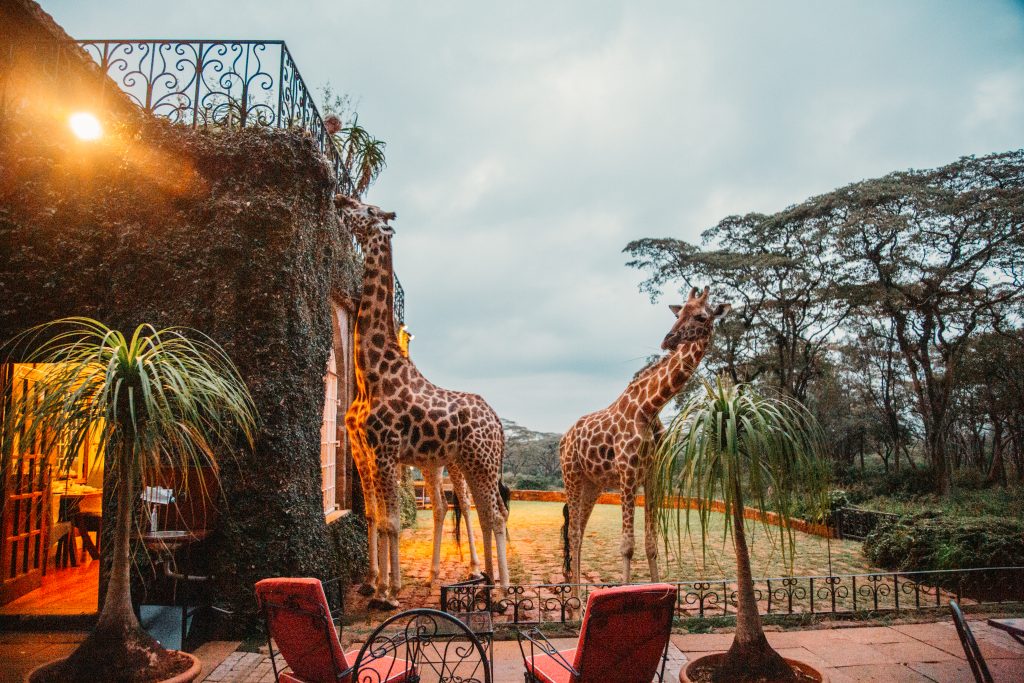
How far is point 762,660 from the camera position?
130 inches

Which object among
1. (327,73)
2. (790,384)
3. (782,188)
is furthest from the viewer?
(782,188)

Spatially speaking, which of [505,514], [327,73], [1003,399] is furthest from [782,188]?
[505,514]

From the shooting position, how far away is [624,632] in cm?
282

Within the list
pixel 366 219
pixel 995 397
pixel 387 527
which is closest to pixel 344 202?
pixel 366 219

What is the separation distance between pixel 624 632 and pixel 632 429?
334cm

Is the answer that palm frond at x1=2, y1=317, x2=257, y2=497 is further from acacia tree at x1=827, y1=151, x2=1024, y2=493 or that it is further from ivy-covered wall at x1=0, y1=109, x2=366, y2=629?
acacia tree at x1=827, y1=151, x2=1024, y2=493

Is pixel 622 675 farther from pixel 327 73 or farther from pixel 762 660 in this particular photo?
pixel 327 73

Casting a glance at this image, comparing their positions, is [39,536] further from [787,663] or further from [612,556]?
[787,663]

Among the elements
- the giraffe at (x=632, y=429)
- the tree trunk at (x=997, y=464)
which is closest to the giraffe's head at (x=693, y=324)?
the giraffe at (x=632, y=429)

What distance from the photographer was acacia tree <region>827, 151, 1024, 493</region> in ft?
42.5

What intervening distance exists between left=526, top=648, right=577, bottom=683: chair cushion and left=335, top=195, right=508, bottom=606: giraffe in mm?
2918

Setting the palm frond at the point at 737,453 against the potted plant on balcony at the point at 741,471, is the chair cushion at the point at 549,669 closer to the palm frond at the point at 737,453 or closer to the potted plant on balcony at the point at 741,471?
the potted plant on balcony at the point at 741,471

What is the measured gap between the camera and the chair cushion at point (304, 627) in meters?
2.87

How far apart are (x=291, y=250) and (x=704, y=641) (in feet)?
15.8
